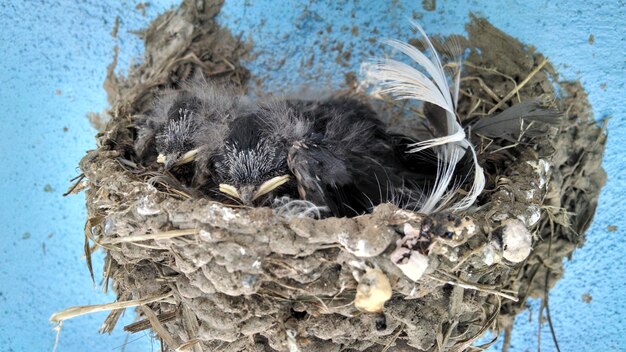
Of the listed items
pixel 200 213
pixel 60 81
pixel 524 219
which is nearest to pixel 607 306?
pixel 524 219

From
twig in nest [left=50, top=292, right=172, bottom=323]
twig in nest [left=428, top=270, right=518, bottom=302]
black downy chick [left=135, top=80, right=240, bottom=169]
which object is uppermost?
black downy chick [left=135, top=80, right=240, bottom=169]

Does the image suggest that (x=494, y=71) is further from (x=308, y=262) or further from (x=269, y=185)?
(x=308, y=262)

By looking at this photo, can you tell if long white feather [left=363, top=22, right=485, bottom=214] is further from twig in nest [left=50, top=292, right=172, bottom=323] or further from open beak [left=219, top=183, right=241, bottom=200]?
twig in nest [left=50, top=292, right=172, bottom=323]

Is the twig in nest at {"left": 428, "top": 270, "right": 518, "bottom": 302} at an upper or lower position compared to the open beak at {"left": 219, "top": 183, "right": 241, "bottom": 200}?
lower

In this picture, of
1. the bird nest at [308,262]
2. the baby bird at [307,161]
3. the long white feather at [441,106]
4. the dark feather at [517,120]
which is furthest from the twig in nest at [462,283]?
the dark feather at [517,120]

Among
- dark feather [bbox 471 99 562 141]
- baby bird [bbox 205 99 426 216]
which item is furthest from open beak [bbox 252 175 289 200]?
dark feather [bbox 471 99 562 141]

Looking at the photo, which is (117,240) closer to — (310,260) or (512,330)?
(310,260)
